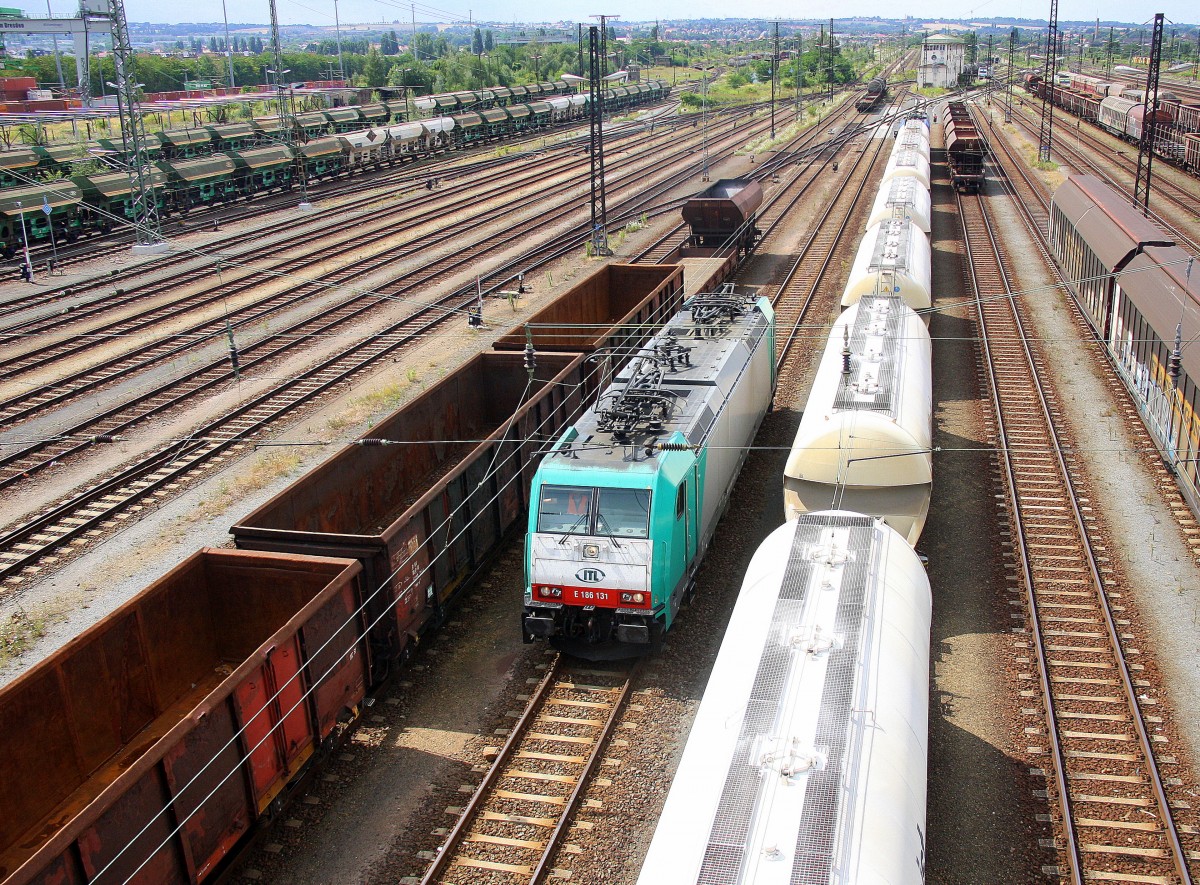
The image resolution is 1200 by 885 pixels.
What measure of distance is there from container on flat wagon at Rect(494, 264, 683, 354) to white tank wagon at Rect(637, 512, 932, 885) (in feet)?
30.8

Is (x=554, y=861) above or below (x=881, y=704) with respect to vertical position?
below

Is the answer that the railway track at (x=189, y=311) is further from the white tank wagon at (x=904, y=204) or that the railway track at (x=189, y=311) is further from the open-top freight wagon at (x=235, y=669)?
the white tank wagon at (x=904, y=204)

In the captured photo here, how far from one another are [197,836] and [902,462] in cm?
1023

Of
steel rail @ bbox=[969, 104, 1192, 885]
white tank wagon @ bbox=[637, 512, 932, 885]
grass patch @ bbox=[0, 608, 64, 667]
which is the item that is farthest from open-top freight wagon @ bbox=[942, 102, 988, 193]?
grass patch @ bbox=[0, 608, 64, 667]

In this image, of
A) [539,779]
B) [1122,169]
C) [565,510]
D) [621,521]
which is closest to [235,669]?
[539,779]

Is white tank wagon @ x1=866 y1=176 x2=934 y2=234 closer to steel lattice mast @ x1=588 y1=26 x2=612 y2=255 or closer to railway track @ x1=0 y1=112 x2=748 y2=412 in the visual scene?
steel lattice mast @ x1=588 y1=26 x2=612 y2=255

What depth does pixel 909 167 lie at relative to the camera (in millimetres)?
43031

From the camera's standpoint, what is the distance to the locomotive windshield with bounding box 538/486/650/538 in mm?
13328

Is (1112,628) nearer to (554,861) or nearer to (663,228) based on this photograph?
(554,861)

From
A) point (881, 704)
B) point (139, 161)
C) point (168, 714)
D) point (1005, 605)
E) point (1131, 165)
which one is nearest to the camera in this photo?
point (881, 704)

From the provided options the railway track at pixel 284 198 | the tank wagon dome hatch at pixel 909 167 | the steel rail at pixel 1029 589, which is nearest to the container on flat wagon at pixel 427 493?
the steel rail at pixel 1029 589

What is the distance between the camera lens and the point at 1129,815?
430 inches

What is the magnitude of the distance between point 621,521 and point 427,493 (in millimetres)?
2714

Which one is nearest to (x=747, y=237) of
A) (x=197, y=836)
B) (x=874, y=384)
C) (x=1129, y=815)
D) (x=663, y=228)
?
(x=663, y=228)
